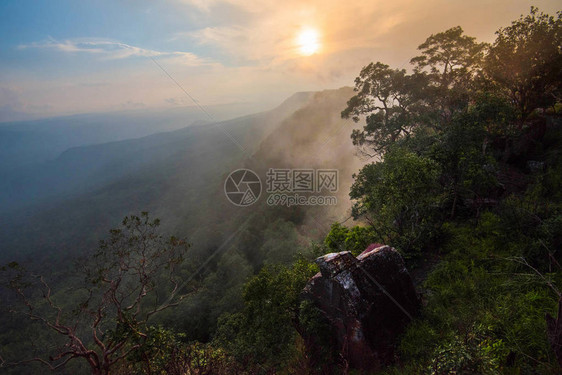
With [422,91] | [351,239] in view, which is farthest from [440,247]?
[422,91]

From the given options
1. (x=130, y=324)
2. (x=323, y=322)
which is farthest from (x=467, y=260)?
(x=130, y=324)

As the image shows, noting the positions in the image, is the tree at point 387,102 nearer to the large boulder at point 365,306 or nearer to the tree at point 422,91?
the tree at point 422,91

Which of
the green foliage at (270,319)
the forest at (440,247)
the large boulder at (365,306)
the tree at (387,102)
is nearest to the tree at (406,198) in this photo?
the forest at (440,247)

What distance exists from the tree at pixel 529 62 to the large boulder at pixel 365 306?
20293 millimetres

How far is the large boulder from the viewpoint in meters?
9.28

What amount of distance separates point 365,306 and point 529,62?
24114 mm

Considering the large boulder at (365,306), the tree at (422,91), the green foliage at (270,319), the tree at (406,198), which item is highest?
the tree at (422,91)

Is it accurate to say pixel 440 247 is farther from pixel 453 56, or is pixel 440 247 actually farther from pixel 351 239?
pixel 453 56

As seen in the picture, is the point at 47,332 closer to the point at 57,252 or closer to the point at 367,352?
the point at 57,252

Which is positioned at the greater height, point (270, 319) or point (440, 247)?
point (440, 247)

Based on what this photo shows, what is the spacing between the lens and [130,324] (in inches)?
421

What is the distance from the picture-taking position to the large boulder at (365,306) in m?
9.28

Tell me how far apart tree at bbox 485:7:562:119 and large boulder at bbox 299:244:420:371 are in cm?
2029

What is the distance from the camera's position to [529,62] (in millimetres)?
20359
